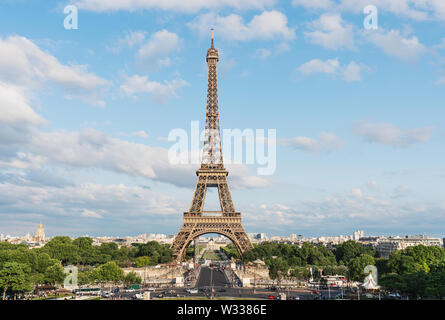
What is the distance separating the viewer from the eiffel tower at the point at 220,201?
290 ft

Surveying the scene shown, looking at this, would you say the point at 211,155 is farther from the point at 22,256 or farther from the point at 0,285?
the point at 0,285

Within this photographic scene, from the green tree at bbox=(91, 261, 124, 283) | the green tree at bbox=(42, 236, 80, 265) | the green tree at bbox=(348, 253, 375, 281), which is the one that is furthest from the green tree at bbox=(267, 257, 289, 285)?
the green tree at bbox=(42, 236, 80, 265)

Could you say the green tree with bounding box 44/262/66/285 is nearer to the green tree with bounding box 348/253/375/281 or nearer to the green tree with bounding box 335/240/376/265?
the green tree with bounding box 348/253/375/281

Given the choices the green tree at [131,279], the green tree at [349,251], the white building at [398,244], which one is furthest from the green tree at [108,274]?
the white building at [398,244]

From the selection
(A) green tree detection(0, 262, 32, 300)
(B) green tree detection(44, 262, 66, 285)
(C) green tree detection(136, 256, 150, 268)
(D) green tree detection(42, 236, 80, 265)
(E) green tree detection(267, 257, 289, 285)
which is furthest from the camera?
(C) green tree detection(136, 256, 150, 268)

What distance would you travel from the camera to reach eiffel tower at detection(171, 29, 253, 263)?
88438mm

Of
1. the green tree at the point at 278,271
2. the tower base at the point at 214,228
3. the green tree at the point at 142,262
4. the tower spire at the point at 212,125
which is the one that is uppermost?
the tower spire at the point at 212,125

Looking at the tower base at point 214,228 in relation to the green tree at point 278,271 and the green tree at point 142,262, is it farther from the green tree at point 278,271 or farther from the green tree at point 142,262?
the green tree at point 142,262

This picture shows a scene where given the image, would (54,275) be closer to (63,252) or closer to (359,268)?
(63,252)

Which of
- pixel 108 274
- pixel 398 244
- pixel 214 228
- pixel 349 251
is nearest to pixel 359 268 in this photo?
pixel 214 228
